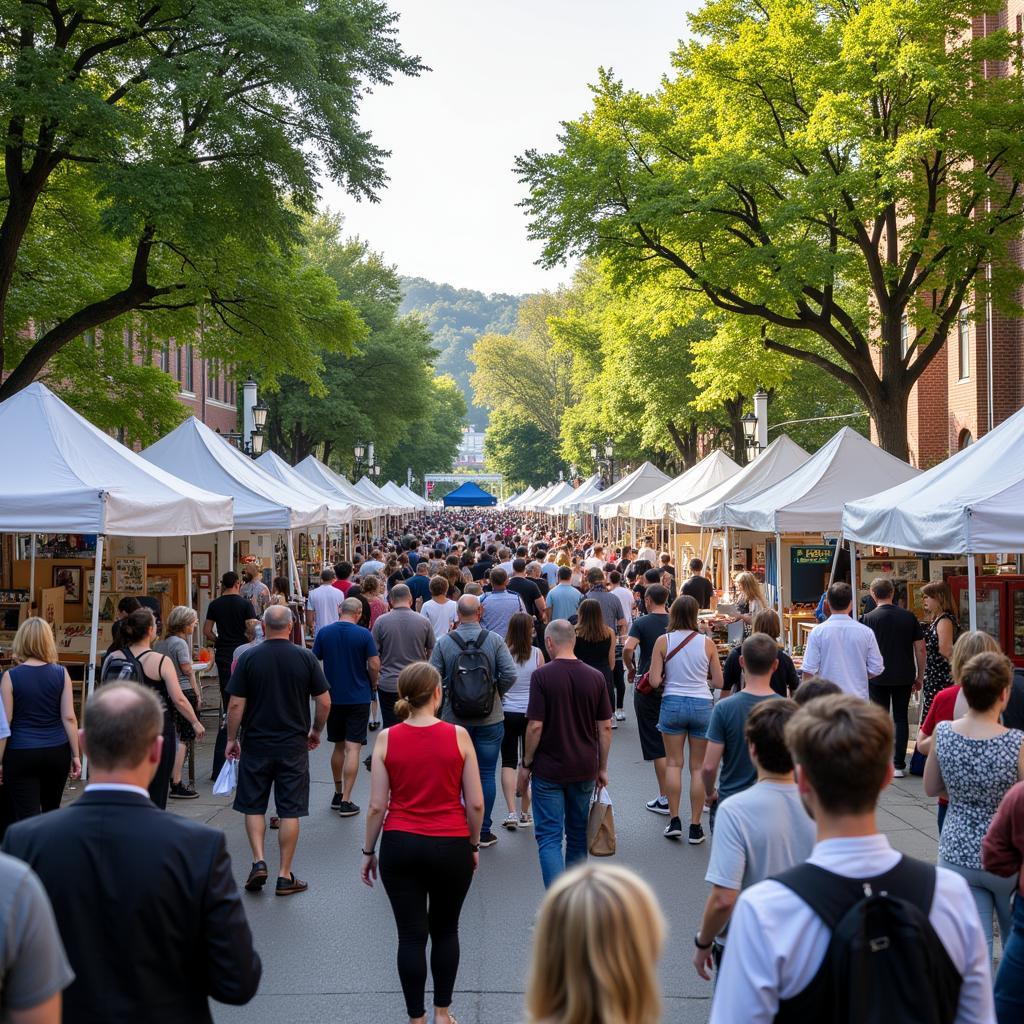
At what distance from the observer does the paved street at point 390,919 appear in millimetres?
5742

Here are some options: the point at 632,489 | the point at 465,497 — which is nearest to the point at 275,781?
the point at 632,489

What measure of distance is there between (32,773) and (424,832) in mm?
3070

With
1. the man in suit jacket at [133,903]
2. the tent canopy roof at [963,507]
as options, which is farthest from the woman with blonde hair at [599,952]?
the tent canopy roof at [963,507]

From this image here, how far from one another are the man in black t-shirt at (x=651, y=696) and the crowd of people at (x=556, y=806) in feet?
0.08

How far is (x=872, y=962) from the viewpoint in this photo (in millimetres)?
2498

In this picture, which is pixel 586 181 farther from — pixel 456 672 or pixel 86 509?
pixel 456 672

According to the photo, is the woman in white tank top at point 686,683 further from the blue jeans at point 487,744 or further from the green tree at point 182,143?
the green tree at point 182,143

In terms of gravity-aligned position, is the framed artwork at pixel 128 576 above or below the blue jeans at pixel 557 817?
above

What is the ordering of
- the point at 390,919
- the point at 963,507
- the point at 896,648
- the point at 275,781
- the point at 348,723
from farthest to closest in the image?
the point at 896,648
the point at 348,723
the point at 963,507
the point at 275,781
the point at 390,919

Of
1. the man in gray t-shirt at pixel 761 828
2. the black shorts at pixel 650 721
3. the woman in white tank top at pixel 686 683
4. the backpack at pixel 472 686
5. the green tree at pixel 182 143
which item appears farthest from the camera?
the green tree at pixel 182 143

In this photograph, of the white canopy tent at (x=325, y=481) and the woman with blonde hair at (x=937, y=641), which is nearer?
the woman with blonde hair at (x=937, y=641)

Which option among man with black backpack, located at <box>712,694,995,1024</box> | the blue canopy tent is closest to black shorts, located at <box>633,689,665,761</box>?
man with black backpack, located at <box>712,694,995,1024</box>

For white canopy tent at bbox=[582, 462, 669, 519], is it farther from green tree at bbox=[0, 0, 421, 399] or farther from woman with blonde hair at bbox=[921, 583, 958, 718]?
woman with blonde hair at bbox=[921, 583, 958, 718]

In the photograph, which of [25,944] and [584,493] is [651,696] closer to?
[25,944]
